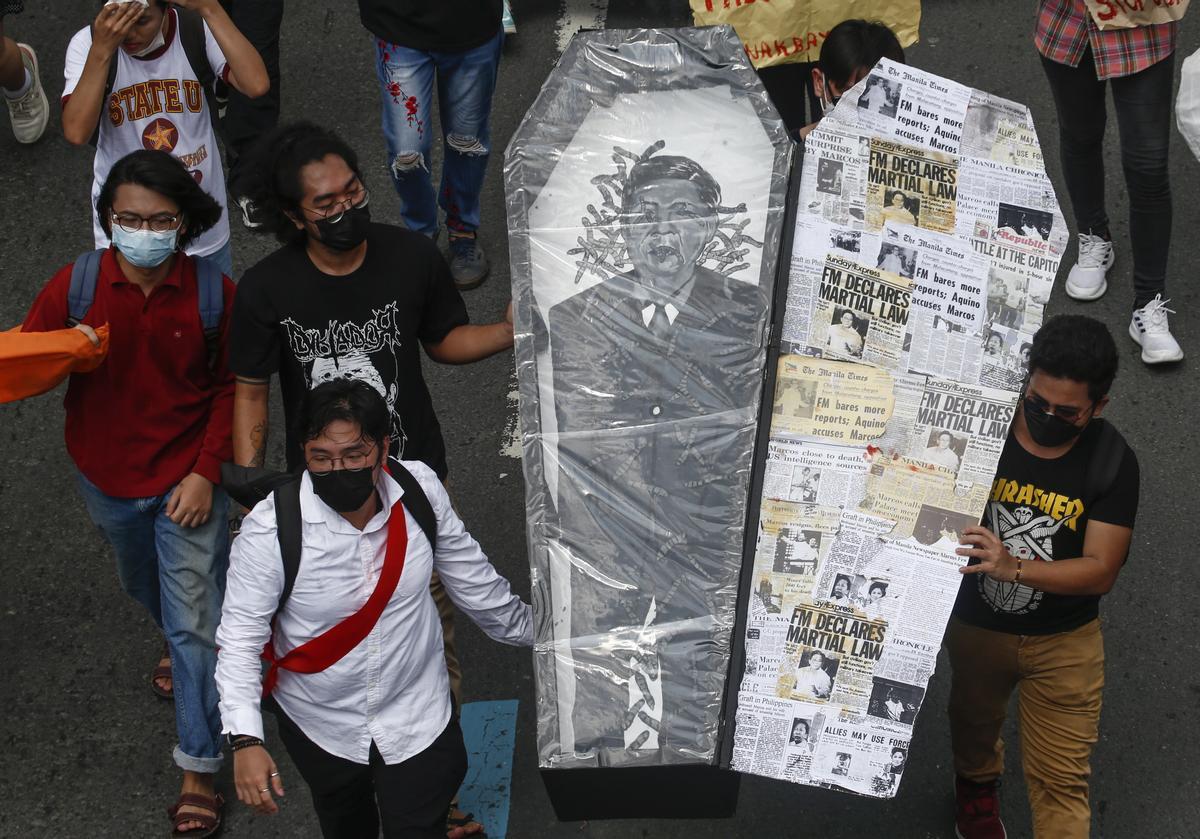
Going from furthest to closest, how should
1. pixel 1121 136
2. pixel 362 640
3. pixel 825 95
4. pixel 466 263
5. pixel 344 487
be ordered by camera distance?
1. pixel 466 263
2. pixel 1121 136
3. pixel 825 95
4. pixel 362 640
5. pixel 344 487

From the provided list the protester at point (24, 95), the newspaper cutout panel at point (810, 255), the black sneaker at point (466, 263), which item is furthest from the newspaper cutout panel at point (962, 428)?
the protester at point (24, 95)

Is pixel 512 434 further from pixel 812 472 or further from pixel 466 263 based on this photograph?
pixel 812 472

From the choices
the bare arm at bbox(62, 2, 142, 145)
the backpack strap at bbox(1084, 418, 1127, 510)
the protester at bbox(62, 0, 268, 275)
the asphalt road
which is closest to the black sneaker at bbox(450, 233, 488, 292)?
the asphalt road

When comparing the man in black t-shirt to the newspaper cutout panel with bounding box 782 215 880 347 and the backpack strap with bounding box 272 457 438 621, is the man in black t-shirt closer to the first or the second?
the newspaper cutout panel with bounding box 782 215 880 347

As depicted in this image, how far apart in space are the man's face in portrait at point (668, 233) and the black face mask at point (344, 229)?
662 millimetres

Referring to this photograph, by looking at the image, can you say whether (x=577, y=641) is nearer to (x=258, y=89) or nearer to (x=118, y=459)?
(x=118, y=459)

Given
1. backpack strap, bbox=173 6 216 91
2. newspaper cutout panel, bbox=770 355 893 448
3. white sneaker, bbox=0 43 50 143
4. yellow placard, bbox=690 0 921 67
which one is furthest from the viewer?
white sneaker, bbox=0 43 50 143

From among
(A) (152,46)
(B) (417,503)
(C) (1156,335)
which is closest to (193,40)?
(A) (152,46)

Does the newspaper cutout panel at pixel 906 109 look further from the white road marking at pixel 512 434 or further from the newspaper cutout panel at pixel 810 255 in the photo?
the white road marking at pixel 512 434

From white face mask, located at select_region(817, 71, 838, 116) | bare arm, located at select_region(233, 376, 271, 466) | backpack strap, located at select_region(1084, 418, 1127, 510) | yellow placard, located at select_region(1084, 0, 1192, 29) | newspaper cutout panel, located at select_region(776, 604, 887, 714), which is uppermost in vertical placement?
yellow placard, located at select_region(1084, 0, 1192, 29)

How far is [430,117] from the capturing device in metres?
5.36

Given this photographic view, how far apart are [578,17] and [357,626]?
454 cm

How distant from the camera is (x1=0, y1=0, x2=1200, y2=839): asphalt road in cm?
404

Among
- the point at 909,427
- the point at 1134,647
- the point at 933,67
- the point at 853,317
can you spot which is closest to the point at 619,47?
the point at 853,317
